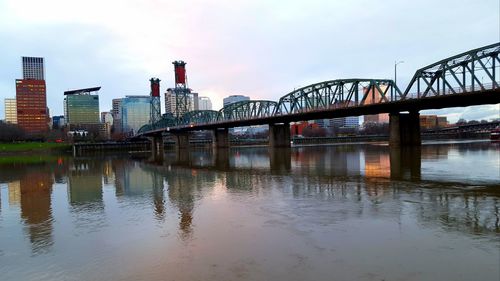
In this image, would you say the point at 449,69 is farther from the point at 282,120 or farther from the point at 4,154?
the point at 4,154

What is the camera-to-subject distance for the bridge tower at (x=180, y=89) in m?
152

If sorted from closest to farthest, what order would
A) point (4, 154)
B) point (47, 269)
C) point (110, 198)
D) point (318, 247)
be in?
point (47, 269), point (318, 247), point (110, 198), point (4, 154)

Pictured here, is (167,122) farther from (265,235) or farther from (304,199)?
(265,235)

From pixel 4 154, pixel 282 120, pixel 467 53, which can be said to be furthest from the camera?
pixel 4 154

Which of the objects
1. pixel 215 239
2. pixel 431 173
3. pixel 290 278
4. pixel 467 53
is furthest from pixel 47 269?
pixel 467 53

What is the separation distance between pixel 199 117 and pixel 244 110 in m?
24.0

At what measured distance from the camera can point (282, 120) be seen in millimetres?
106062

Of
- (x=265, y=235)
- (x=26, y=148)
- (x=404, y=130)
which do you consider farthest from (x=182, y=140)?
(x=265, y=235)


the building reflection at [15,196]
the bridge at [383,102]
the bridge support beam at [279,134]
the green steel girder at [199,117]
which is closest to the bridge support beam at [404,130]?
the bridge at [383,102]

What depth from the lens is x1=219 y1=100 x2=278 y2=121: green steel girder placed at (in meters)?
118

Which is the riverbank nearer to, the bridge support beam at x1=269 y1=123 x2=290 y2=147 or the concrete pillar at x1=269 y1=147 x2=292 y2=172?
the bridge support beam at x1=269 y1=123 x2=290 y2=147

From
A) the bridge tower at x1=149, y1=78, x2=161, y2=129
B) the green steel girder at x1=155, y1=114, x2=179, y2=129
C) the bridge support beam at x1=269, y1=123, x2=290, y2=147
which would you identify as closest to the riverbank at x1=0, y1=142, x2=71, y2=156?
the bridge tower at x1=149, y1=78, x2=161, y2=129

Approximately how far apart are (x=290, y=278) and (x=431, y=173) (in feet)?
81.4

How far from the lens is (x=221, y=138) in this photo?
133 meters
